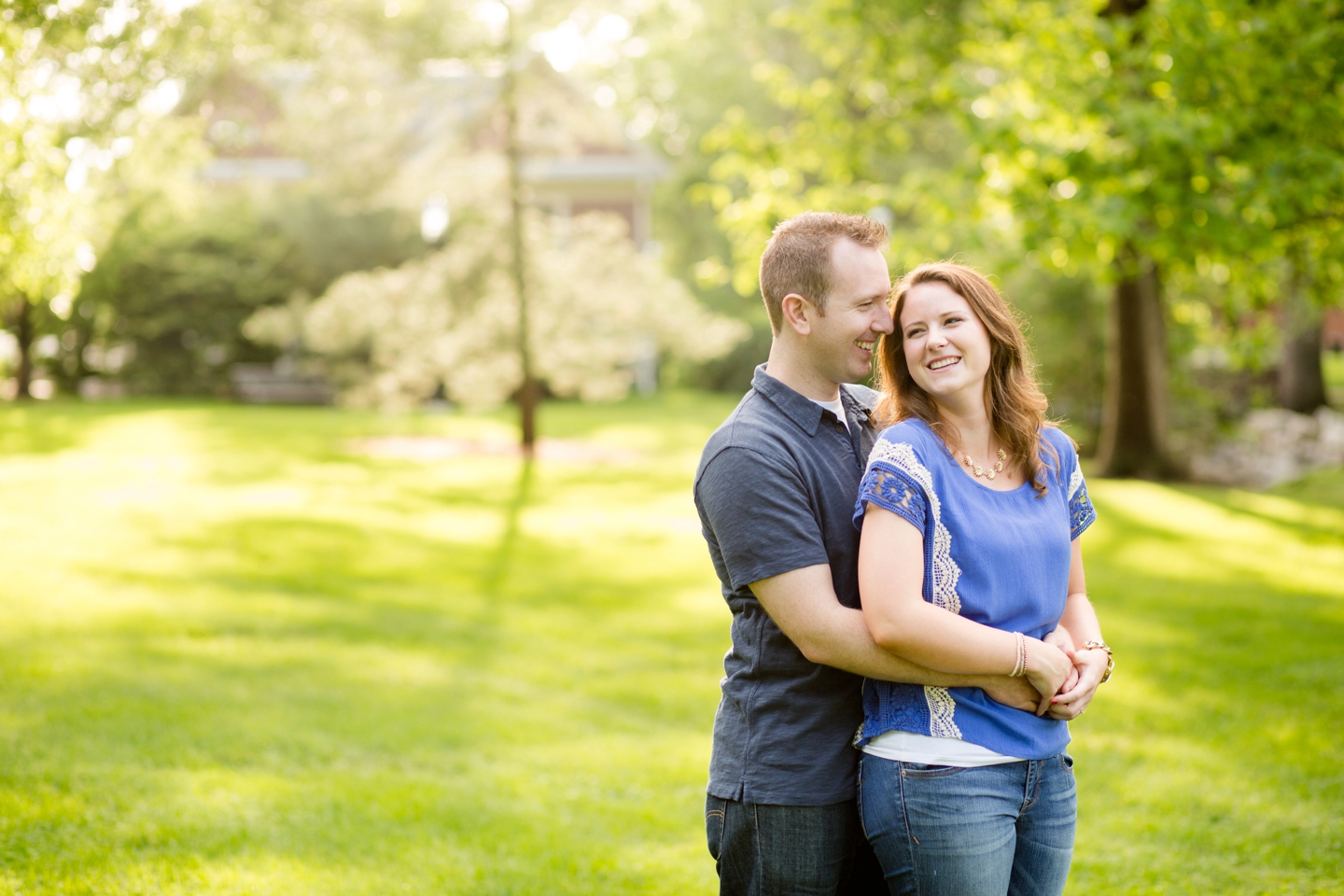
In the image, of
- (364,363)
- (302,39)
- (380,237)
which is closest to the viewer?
(302,39)

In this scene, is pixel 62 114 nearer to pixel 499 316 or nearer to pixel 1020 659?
pixel 1020 659

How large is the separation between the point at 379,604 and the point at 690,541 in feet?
13.4

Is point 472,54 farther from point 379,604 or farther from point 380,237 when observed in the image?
point 380,237

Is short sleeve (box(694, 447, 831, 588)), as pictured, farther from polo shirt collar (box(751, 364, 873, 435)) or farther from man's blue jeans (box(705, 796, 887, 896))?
man's blue jeans (box(705, 796, 887, 896))

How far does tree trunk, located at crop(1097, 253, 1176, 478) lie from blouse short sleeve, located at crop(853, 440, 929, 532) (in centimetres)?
1425

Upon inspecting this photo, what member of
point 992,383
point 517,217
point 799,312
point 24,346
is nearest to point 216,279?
point 24,346

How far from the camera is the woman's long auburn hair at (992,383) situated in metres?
2.46

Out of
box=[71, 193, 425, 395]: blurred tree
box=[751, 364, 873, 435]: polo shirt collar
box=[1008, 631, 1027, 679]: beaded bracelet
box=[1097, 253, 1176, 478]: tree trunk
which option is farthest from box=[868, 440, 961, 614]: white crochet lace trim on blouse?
box=[71, 193, 425, 395]: blurred tree

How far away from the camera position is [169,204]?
1036 cm

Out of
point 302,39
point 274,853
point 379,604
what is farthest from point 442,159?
point 274,853

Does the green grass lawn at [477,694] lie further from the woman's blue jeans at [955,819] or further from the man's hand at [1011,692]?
the man's hand at [1011,692]

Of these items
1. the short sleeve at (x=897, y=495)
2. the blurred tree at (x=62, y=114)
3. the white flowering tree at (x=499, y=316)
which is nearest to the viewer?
the short sleeve at (x=897, y=495)

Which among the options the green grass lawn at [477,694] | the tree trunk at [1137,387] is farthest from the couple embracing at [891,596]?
the tree trunk at [1137,387]

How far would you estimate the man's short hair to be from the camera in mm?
2457
